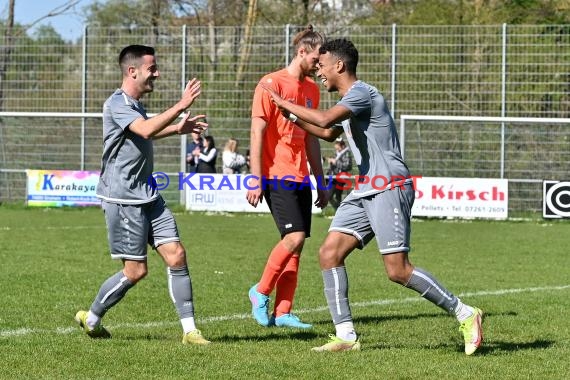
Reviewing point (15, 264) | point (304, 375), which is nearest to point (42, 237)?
point (15, 264)

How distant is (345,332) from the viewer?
764cm

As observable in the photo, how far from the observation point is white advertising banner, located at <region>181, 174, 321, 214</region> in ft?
79.4

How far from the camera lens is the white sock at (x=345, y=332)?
300 inches

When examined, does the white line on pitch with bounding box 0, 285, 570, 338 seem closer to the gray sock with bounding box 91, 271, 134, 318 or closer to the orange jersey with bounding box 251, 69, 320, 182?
the gray sock with bounding box 91, 271, 134, 318

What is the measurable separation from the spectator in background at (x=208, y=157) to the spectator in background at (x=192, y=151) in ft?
0.80

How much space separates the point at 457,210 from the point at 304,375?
16.8 metres

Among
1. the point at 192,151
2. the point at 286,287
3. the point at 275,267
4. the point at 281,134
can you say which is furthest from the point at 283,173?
the point at 192,151

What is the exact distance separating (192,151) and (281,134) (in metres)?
16.5

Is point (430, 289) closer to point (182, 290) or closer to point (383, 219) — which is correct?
point (383, 219)

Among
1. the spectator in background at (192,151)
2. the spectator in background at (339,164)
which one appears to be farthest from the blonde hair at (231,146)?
the spectator in background at (339,164)

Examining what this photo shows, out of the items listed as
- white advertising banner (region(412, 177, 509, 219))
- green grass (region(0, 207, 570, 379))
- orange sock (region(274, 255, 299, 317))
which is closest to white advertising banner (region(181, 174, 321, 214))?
white advertising banner (region(412, 177, 509, 219))

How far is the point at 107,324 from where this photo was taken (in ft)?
29.2

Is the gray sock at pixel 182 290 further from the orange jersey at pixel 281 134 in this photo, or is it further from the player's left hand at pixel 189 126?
the orange jersey at pixel 281 134

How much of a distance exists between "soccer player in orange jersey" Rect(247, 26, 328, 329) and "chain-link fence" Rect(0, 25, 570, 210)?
1578 centimetres
